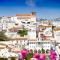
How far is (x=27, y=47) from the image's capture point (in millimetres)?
3918

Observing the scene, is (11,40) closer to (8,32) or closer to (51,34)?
(8,32)

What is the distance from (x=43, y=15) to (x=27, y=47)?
16.0 inches

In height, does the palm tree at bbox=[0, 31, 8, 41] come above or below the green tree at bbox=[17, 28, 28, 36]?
below

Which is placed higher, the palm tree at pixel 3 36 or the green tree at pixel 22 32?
the green tree at pixel 22 32

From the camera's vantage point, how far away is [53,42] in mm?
3936

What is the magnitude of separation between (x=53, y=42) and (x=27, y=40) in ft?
0.93

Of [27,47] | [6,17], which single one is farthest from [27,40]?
[6,17]

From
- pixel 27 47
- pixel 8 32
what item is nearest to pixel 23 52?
pixel 27 47

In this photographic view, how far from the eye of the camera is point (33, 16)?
4059mm

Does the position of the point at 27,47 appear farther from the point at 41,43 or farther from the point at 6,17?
the point at 6,17

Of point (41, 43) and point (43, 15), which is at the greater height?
point (43, 15)

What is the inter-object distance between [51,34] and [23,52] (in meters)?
0.38

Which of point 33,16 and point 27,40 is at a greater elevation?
point 33,16

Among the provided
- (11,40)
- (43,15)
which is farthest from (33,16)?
(11,40)
